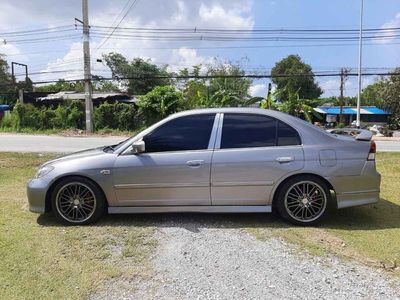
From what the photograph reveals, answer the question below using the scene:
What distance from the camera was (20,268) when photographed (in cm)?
416

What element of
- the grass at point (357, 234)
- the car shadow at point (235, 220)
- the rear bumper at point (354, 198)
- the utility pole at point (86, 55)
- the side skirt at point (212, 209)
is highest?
the utility pole at point (86, 55)

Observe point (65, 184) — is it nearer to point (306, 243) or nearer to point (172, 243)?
point (172, 243)

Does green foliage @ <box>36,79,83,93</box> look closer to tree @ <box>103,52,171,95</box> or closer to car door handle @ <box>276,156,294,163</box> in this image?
tree @ <box>103,52,171,95</box>

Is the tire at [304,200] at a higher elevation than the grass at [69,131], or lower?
lower

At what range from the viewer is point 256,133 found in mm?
5668

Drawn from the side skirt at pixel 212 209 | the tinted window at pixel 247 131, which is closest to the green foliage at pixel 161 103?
the tinted window at pixel 247 131

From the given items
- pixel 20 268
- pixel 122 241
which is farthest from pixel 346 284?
pixel 20 268

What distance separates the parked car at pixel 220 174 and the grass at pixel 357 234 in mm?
287

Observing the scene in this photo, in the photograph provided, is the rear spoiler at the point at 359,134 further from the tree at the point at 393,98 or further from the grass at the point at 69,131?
the tree at the point at 393,98

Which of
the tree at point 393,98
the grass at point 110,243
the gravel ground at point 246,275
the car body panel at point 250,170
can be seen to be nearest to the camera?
the gravel ground at point 246,275

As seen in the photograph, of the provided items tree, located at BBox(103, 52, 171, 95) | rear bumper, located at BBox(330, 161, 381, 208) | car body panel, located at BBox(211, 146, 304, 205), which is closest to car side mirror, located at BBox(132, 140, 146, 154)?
car body panel, located at BBox(211, 146, 304, 205)

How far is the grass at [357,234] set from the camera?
455cm

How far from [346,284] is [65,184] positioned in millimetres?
3641

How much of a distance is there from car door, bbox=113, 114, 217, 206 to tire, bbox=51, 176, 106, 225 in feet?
0.97
